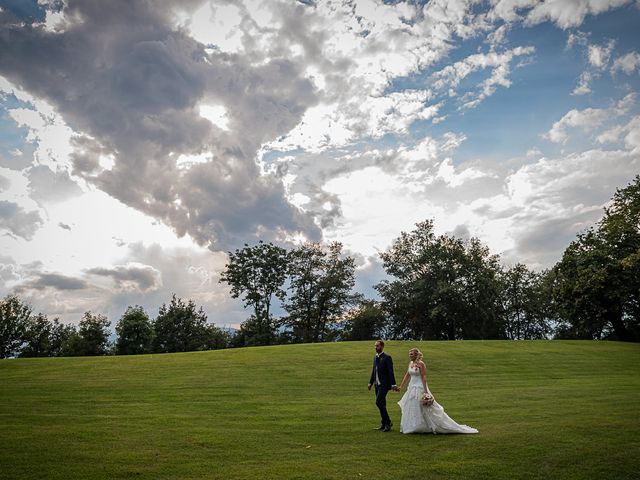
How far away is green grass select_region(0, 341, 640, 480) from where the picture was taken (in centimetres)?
Answer: 952

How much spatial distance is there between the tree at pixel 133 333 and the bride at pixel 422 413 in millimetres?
75114

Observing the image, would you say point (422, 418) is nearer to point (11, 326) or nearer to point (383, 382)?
point (383, 382)

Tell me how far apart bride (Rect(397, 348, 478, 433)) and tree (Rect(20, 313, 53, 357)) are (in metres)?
105

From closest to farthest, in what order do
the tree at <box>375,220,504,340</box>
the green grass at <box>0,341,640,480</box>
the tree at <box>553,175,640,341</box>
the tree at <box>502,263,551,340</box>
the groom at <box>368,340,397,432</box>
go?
the green grass at <box>0,341,640,480</box>, the groom at <box>368,340,397,432</box>, the tree at <box>553,175,640,341</box>, the tree at <box>375,220,504,340</box>, the tree at <box>502,263,551,340</box>

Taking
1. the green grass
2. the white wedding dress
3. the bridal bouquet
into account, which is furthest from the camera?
the bridal bouquet

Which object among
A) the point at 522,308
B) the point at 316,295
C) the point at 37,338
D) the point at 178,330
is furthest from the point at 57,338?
the point at 522,308

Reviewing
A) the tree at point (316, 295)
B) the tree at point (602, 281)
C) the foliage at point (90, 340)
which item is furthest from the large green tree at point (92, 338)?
the tree at point (602, 281)

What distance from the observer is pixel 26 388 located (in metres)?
22.4

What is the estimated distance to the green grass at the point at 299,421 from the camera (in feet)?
31.2

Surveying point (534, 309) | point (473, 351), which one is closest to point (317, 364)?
point (473, 351)

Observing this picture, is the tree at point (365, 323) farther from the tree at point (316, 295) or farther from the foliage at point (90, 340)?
the foliage at point (90, 340)

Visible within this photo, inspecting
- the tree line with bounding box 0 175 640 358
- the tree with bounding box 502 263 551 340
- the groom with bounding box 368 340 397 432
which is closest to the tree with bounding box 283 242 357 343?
the tree line with bounding box 0 175 640 358

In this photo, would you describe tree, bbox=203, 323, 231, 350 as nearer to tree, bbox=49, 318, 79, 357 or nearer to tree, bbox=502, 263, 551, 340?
tree, bbox=49, 318, 79, 357

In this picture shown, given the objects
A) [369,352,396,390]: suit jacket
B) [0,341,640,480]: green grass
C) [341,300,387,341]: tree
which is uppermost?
[341,300,387,341]: tree
